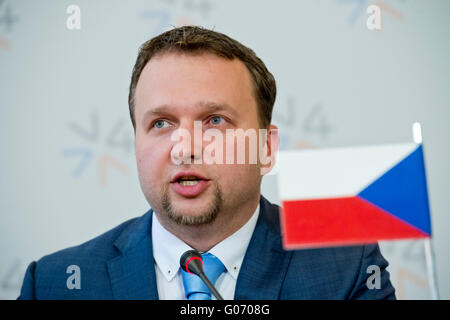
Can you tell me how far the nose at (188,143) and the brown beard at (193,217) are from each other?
0.29 ft

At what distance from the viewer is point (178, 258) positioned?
1.23m

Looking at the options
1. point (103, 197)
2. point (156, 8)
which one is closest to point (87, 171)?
point (103, 197)

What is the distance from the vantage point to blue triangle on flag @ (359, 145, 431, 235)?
45.9 inches

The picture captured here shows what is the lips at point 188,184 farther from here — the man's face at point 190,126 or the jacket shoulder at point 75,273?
the jacket shoulder at point 75,273

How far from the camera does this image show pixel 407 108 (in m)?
1.60

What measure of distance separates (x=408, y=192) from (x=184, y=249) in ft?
1.94

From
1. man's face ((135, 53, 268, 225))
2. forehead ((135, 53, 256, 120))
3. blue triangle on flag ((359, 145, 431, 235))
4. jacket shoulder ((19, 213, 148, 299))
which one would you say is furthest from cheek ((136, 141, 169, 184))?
blue triangle on flag ((359, 145, 431, 235))

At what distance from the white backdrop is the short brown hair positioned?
268 mm

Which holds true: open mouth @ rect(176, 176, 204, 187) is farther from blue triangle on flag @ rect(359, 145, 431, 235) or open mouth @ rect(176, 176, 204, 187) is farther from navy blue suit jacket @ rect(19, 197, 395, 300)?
blue triangle on flag @ rect(359, 145, 431, 235)

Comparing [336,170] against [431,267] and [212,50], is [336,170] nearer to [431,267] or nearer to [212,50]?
[431,267]

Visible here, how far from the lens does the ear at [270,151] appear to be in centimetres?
136

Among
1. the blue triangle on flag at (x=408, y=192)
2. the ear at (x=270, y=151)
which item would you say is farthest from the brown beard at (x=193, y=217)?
the blue triangle on flag at (x=408, y=192)

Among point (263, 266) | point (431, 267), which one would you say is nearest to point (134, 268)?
point (263, 266)
